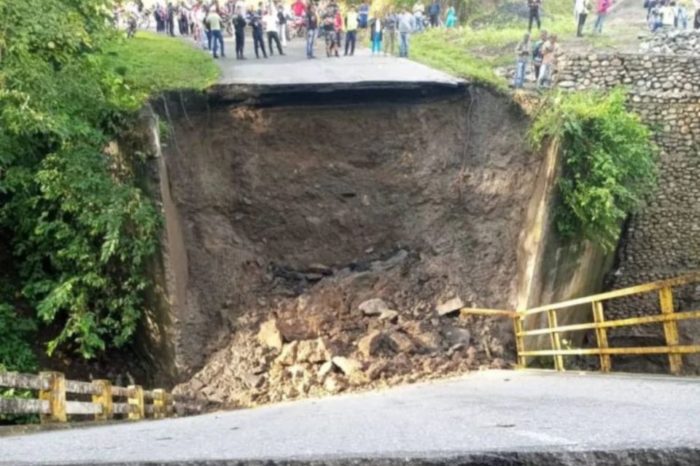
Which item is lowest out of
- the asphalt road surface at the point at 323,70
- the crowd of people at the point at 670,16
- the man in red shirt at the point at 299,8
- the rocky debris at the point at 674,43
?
the asphalt road surface at the point at 323,70

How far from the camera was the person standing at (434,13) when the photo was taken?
88.5 feet

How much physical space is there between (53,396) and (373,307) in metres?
7.37

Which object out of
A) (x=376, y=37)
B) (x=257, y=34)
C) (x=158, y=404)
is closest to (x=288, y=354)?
(x=158, y=404)

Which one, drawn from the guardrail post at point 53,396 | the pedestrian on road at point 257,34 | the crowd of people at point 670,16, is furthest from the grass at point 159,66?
the crowd of people at point 670,16

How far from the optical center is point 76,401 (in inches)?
286

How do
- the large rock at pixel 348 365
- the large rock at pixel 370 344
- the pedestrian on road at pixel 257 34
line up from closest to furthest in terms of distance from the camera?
the large rock at pixel 348 365 → the large rock at pixel 370 344 → the pedestrian on road at pixel 257 34

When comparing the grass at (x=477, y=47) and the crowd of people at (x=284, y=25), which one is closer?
the grass at (x=477, y=47)

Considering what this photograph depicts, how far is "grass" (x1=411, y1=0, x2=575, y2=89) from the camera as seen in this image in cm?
1706

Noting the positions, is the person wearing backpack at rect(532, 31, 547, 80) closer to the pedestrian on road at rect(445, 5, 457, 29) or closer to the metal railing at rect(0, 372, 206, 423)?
the pedestrian on road at rect(445, 5, 457, 29)

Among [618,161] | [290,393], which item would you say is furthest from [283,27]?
[290,393]

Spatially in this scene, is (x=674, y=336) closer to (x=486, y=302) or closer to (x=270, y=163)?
(x=486, y=302)

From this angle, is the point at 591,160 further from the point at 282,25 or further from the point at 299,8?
the point at 299,8

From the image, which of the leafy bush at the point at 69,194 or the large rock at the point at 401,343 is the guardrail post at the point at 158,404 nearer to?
the leafy bush at the point at 69,194

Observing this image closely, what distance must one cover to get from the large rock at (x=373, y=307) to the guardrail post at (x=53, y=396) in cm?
718
